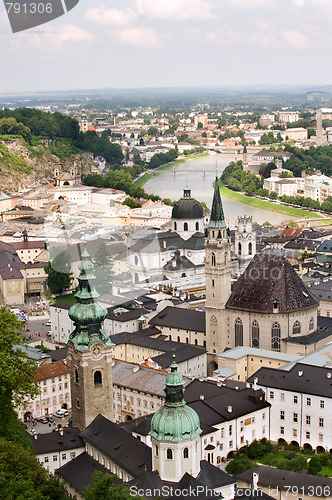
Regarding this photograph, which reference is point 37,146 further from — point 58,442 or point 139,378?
point 58,442

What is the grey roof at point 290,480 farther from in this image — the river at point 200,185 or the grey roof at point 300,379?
the river at point 200,185

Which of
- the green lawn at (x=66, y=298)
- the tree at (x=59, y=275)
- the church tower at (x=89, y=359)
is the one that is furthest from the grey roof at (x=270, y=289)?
the tree at (x=59, y=275)

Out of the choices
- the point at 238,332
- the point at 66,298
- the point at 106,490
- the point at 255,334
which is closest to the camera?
the point at 106,490

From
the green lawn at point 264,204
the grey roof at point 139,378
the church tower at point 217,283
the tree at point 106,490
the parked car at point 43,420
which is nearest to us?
the tree at point 106,490

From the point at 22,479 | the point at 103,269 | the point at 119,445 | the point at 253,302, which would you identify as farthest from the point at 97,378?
the point at 103,269

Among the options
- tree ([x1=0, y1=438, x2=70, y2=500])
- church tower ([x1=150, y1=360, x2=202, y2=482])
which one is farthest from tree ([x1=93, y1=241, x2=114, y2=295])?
church tower ([x1=150, y1=360, x2=202, y2=482])

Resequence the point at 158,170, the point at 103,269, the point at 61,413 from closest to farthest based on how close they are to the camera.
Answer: the point at 61,413, the point at 103,269, the point at 158,170

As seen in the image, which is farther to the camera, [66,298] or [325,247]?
[325,247]

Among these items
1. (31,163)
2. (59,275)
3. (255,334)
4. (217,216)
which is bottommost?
(59,275)
